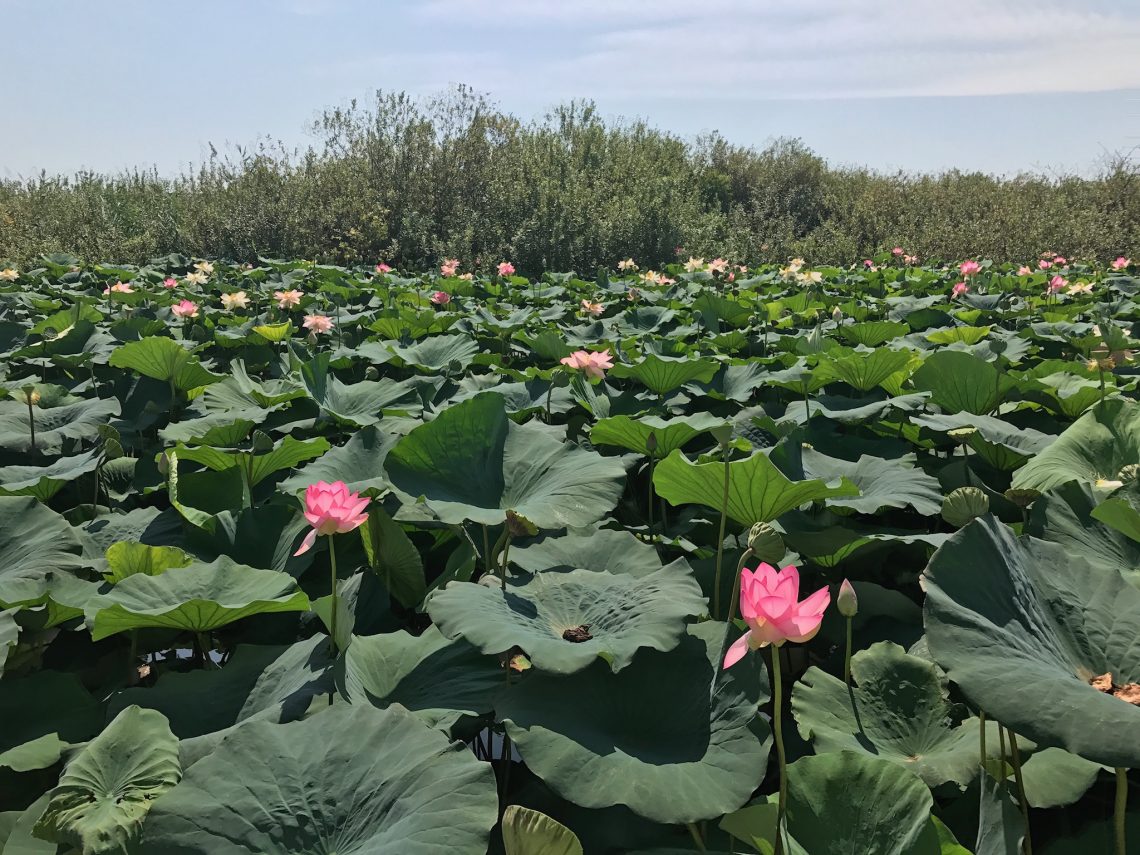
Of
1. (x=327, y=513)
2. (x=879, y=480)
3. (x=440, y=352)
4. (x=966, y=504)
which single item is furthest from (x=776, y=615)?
(x=440, y=352)

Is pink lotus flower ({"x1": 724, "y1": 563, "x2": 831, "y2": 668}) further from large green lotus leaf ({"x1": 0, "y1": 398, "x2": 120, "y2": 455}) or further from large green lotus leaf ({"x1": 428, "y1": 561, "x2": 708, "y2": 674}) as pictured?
large green lotus leaf ({"x1": 0, "y1": 398, "x2": 120, "y2": 455})

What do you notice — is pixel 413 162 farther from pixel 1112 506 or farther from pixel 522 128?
pixel 1112 506

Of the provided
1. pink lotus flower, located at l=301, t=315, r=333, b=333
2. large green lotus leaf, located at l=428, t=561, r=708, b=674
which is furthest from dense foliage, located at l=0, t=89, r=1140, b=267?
large green lotus leaf, located at l=428, t=561, r=708, b=674

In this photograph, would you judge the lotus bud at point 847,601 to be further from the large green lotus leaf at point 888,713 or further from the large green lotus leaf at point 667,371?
the large green lotus leaf at point 667,371

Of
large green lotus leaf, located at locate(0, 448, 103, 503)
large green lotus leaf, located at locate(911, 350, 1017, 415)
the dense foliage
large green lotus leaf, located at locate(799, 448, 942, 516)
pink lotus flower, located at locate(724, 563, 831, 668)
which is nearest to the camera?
pink lotus flower, located at locate(724, 563, 831, 668)

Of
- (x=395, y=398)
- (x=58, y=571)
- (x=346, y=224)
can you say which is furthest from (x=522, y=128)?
(x=58, y=571)

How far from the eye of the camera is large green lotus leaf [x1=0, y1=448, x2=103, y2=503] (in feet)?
5.17

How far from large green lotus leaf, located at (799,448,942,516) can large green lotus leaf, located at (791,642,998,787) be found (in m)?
0.31

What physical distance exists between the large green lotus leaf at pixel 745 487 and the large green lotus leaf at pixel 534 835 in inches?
26.2

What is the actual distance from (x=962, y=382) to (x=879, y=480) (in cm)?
59

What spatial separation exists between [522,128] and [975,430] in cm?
1351

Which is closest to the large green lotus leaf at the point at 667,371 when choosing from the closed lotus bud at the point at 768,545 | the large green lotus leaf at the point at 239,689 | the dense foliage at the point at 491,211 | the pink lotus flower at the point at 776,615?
the closed lotus bud at the point at 768,545

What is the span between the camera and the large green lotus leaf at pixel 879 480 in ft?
4.33

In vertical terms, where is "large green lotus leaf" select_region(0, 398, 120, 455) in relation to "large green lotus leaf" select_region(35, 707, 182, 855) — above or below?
above
